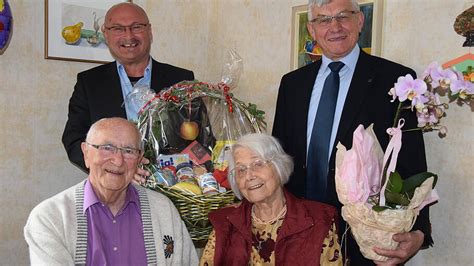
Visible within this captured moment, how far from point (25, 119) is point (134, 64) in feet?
2.67

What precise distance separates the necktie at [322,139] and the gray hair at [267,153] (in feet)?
0.50

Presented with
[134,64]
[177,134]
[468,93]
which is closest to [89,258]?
[177,134]

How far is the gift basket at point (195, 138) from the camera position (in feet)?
7.00

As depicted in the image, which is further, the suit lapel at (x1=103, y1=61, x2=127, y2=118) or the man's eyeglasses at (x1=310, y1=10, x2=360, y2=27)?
the suit lapel at (x1=103, y1=61, x2=127, y2=118)

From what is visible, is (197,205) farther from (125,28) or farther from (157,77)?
(125,28)

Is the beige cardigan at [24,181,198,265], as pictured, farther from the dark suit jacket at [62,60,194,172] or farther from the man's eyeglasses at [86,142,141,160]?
the dark suit jacket at [62,60,194,172]

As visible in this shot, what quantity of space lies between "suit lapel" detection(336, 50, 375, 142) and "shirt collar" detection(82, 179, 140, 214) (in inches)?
35.7

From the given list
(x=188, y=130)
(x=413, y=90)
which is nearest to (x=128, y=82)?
(x=188, y=130)

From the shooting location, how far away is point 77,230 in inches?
73.9

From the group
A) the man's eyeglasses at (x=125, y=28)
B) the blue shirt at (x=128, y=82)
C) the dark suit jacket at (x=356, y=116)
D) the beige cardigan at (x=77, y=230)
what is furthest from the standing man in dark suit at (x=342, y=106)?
the man's eyeglasses at (x=125, y=28)

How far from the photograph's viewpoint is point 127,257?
196cm

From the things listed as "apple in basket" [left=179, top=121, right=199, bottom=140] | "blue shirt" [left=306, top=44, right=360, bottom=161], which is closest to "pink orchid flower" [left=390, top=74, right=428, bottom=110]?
"blue shirt" [left=306, top=44, right=360, bottom=161]

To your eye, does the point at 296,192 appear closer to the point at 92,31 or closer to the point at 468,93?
the point at 468,93

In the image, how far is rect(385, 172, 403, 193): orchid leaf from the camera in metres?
1.67
